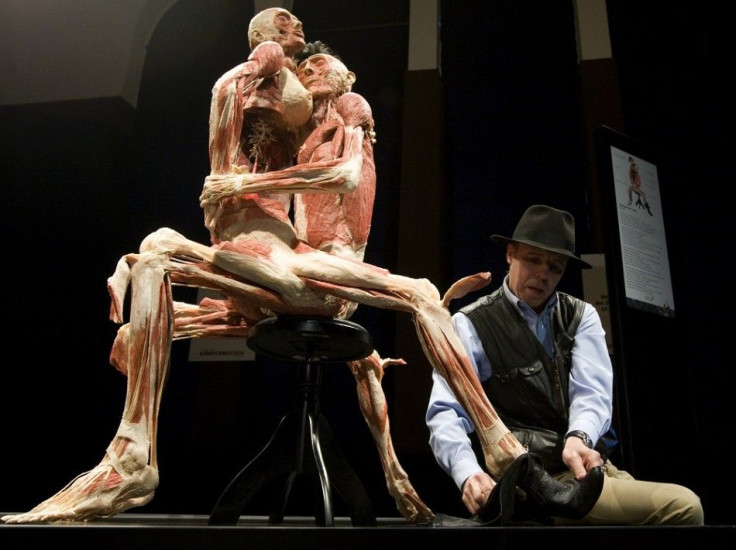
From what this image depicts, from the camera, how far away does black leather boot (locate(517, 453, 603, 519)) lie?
3.34 feet

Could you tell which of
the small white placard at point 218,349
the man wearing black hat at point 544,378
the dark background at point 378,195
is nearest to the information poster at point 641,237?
the man wearing black hat at point 544,378

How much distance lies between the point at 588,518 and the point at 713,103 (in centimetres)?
197

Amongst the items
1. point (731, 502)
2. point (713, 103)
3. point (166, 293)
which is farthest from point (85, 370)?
point (713, 103)

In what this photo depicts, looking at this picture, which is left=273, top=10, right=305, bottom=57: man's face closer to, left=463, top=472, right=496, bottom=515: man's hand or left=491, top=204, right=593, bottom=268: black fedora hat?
left=491, top=204, right=593, bottom=268: black fedora hat

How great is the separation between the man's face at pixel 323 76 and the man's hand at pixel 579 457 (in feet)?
2.91

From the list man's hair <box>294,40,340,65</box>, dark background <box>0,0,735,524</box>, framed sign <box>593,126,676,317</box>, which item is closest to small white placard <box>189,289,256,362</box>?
dark background <box>0,0,735,524</box>

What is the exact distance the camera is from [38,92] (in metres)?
2.61

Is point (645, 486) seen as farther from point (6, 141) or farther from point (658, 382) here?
point (6, 141)

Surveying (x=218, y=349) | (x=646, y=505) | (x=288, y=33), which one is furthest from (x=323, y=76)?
(x=218, y=349)

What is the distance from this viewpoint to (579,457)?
1232 mm

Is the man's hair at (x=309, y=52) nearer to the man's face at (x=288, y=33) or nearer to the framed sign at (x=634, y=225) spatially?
the man's face at (x=288, y=33)

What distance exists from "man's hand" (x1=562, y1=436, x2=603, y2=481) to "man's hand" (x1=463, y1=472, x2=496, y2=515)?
165mm
